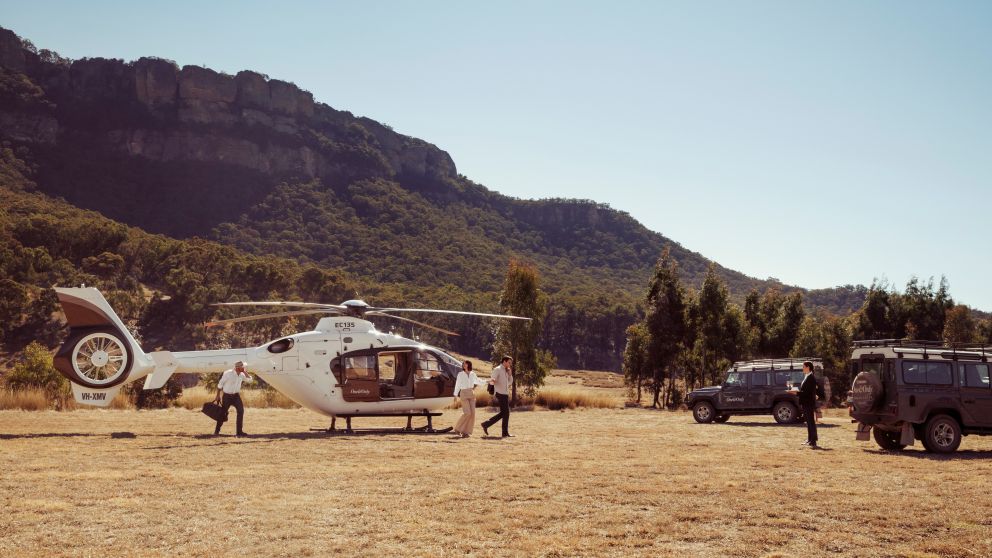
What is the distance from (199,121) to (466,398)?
11951cm

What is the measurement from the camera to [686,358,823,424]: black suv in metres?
22.5

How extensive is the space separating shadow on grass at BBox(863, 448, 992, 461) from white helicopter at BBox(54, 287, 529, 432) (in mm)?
8789

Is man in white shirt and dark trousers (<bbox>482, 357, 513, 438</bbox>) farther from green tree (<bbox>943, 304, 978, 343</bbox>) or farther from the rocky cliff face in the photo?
the rocky cliff face

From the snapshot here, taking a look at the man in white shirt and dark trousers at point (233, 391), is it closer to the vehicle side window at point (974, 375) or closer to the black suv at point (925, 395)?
the black suv at point (925, 395)

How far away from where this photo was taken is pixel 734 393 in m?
23.1

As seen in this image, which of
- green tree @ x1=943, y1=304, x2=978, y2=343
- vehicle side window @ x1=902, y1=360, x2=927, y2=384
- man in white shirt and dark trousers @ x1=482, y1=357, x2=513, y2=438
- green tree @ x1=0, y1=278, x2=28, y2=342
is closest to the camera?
vehicle side window @ x1=902, y1=360, x2=927, y2=384

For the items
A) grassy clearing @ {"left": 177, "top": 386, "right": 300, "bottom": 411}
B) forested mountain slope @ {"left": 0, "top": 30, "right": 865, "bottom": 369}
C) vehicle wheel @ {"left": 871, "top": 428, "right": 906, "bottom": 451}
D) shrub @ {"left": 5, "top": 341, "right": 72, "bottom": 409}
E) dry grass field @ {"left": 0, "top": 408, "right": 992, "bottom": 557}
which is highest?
forested mountain slope @ {"left": 0, "top": 30, "right": 865, "bottom": 369}

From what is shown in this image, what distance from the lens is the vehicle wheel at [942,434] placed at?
47.8ft

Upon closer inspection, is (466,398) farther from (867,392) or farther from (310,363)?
(867,392)

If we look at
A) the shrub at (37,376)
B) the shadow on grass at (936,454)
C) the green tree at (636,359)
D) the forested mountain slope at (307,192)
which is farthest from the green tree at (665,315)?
the forested mountain slope at (307,192)

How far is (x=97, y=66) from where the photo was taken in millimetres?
119812

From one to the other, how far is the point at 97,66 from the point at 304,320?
89316mm

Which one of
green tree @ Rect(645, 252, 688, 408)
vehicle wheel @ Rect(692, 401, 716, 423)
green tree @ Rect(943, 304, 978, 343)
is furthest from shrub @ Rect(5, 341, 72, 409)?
green tree @ Rect(943, 304, 978, 343)

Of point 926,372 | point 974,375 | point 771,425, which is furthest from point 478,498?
point 771,425
